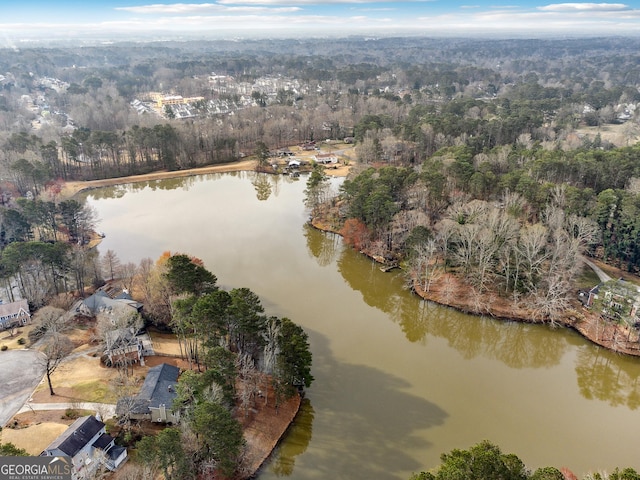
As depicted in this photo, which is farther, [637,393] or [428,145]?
[428,145]

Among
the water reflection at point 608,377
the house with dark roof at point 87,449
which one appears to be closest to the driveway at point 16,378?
the house with dark roof at point 87,449

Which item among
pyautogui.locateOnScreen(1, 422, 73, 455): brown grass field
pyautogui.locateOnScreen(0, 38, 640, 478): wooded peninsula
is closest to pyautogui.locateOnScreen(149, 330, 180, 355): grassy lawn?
pyautogui.locateOnScreen(0, 38, 640, 478): wooded peninsula

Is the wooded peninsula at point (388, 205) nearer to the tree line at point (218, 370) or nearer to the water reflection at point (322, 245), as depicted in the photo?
the tree line at point (218, 370)

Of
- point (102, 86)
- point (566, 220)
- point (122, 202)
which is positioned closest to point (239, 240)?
point (122, 202)

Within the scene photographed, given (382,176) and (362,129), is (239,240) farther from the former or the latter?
(362,129)

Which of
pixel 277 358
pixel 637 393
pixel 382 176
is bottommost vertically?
pixel 637 393

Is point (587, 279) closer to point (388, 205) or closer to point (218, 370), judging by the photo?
point (388, 205)
